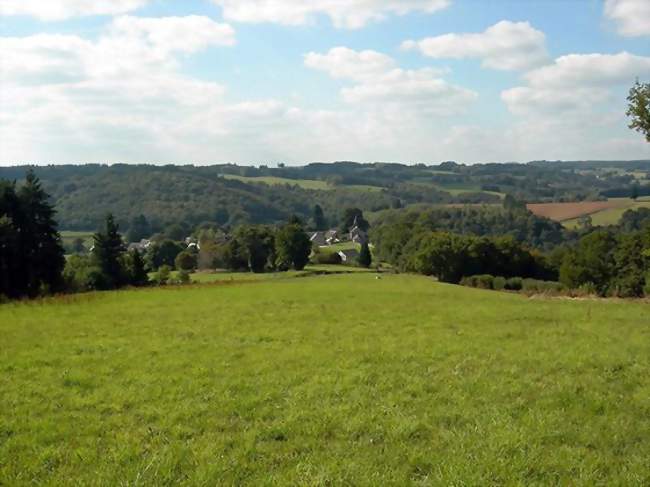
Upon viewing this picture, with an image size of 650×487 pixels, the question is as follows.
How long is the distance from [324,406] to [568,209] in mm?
168143

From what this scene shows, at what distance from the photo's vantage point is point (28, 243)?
152 ft

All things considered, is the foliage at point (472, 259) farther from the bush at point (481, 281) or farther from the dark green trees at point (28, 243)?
the dark green trees at point (28, 243)

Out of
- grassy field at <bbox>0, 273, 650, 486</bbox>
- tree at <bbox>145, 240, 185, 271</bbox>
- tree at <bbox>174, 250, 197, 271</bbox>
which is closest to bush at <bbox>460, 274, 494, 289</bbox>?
grassy field at <bbox>0, 273, 650, 486</bbox>

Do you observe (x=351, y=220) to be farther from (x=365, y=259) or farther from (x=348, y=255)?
(x=365, y=259)

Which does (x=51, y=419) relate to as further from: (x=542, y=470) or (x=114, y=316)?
(x=114, y=316)

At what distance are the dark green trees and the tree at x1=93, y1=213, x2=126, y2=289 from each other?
1849 cm

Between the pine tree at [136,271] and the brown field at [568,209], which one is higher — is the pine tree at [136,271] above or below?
below

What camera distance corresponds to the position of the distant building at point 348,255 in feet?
431

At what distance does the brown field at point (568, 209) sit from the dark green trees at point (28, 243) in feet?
452

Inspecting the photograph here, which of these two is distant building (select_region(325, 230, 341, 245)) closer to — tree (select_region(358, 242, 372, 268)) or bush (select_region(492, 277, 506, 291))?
tree (select_region(358, 242, 372, 268))

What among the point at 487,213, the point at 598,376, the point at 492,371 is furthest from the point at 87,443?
the point at 487,213

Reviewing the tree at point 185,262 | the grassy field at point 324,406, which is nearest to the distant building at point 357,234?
the tree at point 185,262

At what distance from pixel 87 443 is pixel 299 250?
303 feet

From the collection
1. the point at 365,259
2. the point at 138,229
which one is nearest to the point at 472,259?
the point at 365,259
